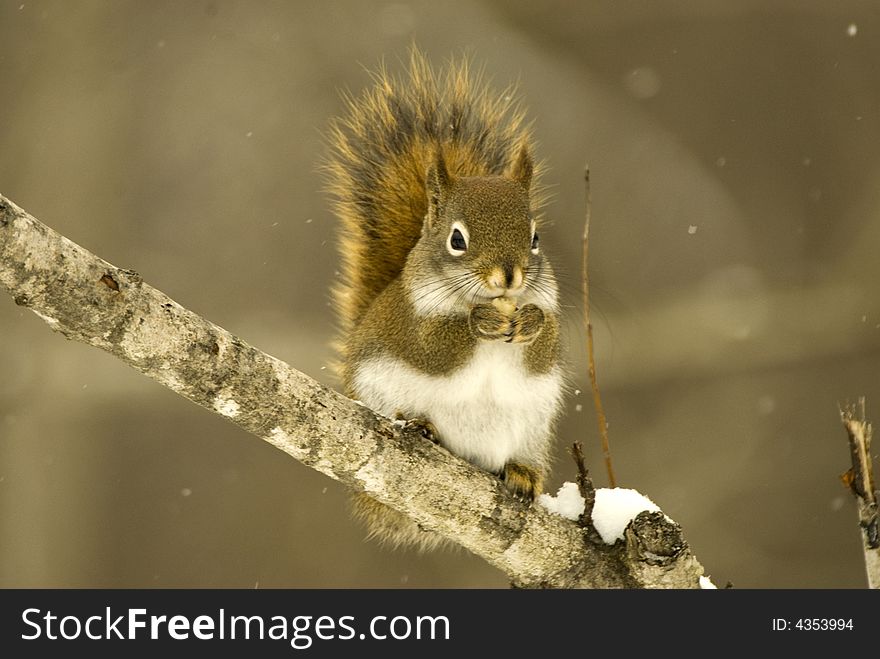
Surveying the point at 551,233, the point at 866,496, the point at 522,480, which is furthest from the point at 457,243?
the point at 551,233

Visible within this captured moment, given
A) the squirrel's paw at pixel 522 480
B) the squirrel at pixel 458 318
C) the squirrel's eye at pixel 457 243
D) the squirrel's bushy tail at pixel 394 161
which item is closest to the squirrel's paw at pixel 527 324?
the squirrel at pixel 458 318

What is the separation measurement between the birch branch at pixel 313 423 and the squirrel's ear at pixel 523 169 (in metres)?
0.62

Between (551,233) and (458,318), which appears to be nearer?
(458,318)

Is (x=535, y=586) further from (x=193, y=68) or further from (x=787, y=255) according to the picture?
(x=193, y=68)

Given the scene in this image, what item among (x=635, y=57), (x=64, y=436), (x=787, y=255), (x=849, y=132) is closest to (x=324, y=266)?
(x=64, y=436)

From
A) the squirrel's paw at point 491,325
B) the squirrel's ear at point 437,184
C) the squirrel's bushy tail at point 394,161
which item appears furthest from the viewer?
the squirrel's bushy tail at point 394,161

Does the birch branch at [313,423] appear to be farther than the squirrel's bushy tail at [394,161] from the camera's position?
No

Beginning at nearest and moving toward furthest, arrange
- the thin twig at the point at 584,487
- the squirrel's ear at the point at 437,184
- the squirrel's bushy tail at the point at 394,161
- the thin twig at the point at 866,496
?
the thin twig at the point at 866,496 → the thin twig at the point at 584,487 → the squirrel's ear at the point at 437,184 → the squirrel's bushy tail at the point at 394,161

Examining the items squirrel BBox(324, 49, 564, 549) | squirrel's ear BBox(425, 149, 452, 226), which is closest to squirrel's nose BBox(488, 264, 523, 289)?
squirrel BBox(324, 49, 564, 549)

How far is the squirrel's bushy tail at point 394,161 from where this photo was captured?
237 cm

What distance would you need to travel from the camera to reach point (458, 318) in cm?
200

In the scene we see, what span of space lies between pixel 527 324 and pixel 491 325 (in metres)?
0.07

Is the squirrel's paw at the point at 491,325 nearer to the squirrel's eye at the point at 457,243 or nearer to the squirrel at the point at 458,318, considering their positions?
the squirrel at the point at 458,318

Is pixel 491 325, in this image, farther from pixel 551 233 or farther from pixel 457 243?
pixel 551 233
